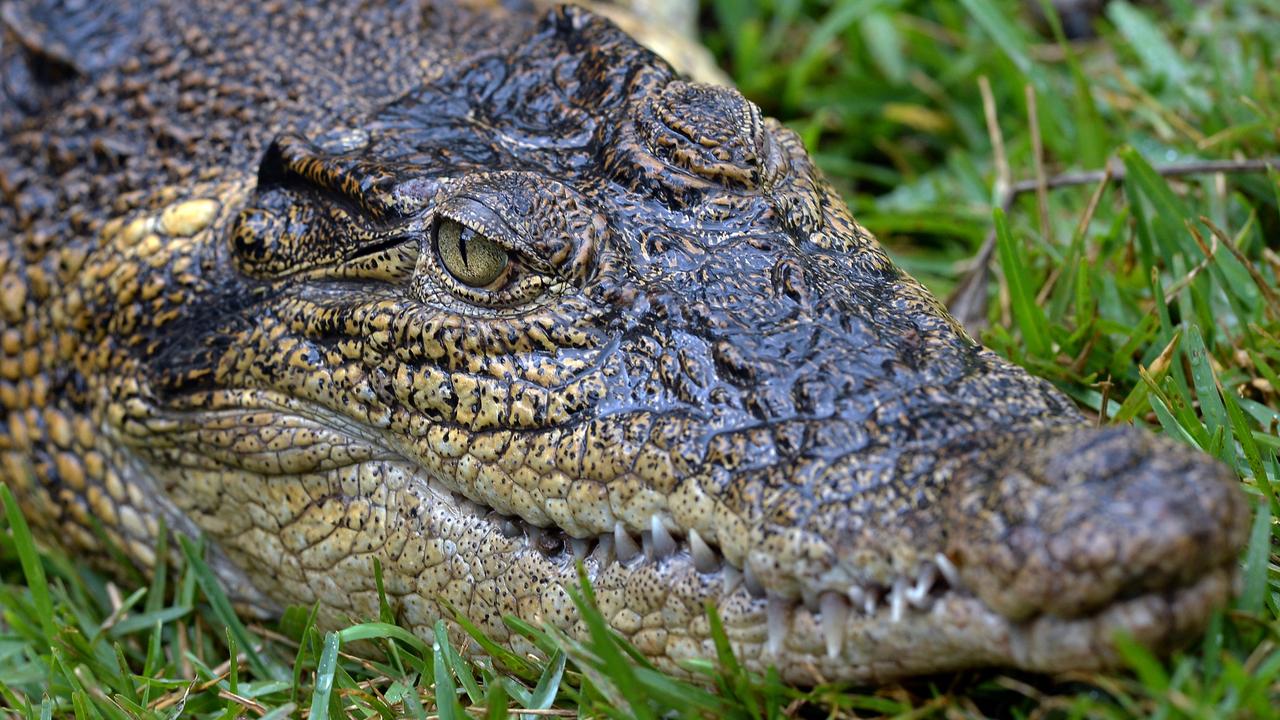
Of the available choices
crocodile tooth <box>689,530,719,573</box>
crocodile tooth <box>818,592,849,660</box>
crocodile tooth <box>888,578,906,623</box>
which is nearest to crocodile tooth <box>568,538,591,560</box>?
crocodile tooth <box>689,530,719,573</box>

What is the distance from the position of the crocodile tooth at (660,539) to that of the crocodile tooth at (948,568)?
49 cm

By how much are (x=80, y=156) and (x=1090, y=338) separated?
2.57 m

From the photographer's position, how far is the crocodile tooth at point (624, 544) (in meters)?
2.23

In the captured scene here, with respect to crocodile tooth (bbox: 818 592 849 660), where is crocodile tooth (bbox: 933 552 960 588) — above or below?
above

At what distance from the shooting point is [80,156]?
3268 mm

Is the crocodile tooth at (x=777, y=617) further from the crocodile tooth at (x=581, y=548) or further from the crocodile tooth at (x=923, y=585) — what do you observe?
the crocodile tooth at (x=581, y=548)

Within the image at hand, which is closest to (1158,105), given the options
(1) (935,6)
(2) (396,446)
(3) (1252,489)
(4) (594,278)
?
(1) (935,6)

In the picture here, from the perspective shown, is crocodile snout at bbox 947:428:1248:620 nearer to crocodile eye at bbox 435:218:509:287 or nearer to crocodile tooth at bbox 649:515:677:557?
crocodile tooth at bbox 649:515:677:557

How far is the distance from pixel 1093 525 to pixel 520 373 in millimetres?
1084

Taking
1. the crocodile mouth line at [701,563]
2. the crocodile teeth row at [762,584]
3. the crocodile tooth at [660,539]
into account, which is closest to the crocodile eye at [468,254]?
the crocodile mouth line at [701,563]

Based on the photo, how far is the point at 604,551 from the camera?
230 centimetres

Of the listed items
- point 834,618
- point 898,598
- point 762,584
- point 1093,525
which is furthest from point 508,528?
point 1093,525

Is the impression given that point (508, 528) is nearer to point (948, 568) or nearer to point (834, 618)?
point (834, 618)

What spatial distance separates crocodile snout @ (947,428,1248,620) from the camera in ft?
5.65
